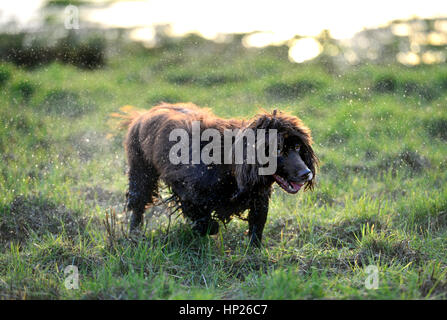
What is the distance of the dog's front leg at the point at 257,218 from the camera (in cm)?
383

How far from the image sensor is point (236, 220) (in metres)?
4.66

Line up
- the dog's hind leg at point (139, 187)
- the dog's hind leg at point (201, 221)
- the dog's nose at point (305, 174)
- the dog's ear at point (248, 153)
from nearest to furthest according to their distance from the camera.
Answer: the dog's nose at point (305, 174) → the dog's ear at point (248, 153) → the dog's hind leg at point (201, 221) → the dog's hind leg at point (139, 187)

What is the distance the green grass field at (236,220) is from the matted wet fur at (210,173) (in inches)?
9.6

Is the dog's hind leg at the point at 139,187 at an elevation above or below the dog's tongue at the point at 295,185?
below

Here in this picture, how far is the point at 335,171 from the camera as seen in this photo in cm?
584

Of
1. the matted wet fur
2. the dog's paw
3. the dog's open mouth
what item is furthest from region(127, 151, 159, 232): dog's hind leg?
the dog's open mouth

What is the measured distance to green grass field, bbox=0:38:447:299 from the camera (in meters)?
3.35

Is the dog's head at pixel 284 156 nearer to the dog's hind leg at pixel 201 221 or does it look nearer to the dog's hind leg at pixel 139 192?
the dog's hind leg at pixel 201 221

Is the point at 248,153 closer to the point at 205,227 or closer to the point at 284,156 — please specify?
the point at 284,156

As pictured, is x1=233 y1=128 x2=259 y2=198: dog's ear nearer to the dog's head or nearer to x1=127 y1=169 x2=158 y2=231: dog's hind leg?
the dog's head

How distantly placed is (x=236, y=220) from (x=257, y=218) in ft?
2.57

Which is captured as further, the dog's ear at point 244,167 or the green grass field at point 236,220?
the dog's ear at point 244,167

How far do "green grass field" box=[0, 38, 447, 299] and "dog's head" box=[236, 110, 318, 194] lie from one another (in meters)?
0.68

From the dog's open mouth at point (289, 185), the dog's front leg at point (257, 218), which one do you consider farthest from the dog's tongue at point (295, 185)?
the dog's front leg at point (257, 218)
